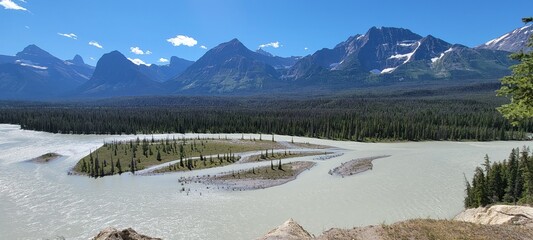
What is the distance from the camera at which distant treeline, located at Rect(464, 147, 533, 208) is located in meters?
55.4

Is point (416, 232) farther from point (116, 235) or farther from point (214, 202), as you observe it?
point (214, 202)

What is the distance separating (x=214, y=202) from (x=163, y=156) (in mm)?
55112

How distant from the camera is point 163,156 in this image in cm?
11494

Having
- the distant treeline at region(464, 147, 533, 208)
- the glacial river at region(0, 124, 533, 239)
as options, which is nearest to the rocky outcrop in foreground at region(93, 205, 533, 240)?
the glacial river at region(0, 124, 533, 239)

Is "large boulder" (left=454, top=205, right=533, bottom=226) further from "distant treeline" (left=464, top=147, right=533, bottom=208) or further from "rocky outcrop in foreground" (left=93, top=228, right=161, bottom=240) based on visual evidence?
"distant treeline" (left=464, top=147, right=533, bottom=208)

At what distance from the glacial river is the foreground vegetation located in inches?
246

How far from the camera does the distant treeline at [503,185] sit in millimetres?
55406

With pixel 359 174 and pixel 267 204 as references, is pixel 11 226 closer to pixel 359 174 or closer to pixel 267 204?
pixel 267 204

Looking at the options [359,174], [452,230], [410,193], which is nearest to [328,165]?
[359,174]

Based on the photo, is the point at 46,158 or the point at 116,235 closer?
the point at 116,235

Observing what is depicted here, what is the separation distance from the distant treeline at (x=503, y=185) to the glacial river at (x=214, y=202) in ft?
14.5

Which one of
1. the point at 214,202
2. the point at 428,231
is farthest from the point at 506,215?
the point at 214,202

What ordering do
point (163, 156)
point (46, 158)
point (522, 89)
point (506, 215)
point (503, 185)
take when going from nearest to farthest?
point (522, 89) → point (506, 215) → point (503, 185) → point (46, 158) → point (163, 156)

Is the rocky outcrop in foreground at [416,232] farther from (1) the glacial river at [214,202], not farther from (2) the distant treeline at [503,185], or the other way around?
(2) the distant treeline at [503,185]
